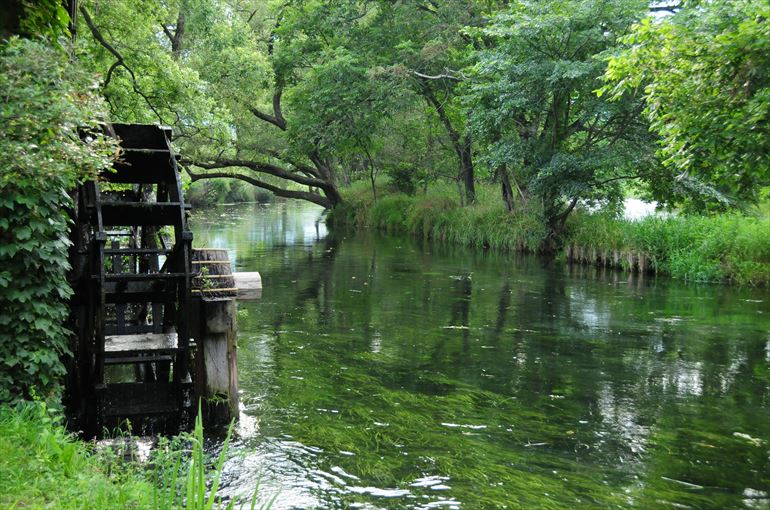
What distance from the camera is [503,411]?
27.5 ft

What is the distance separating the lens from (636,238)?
67.1 ft

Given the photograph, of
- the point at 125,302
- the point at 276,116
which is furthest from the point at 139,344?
the point at 276,116

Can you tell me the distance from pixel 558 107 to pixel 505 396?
1467 centimetres

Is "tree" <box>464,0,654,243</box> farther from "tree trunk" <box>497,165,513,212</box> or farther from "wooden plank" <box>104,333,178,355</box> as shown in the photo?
"wooden plank" <box>104,333,178,355</box>

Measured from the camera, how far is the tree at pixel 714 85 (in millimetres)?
7688

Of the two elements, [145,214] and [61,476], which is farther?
[145,214]

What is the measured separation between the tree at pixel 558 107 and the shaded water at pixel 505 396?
4536 millimetres

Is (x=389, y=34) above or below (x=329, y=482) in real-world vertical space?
above

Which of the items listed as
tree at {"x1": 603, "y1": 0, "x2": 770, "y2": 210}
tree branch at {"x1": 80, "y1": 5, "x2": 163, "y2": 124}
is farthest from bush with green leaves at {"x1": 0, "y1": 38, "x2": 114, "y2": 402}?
tree branch at {"x1": 80, "y1": 5, "x2": 163, "y2": 124}

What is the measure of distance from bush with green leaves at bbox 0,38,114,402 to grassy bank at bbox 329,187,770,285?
16.0m

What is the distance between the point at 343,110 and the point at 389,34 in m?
3.46

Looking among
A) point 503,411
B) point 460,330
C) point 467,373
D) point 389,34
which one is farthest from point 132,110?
point 389,34

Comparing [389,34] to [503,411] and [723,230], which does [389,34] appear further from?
[503,411]

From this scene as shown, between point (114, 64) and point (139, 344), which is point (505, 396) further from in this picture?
point (114, 64)
